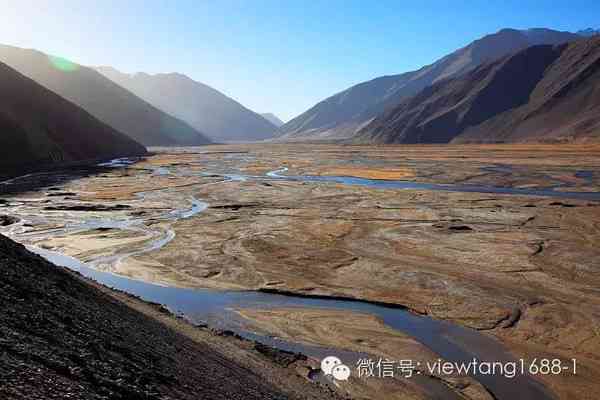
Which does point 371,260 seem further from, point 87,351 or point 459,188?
point 459,188

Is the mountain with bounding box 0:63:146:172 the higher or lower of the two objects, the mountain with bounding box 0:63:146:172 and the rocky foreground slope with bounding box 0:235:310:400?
the higher

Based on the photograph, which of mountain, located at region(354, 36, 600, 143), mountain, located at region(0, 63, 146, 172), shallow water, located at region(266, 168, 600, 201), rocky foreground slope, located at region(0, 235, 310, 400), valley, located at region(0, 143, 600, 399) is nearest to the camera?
rocky foreground slope, located at region(0, 235, 310, 400)

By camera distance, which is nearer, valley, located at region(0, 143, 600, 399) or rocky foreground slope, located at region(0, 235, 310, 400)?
rocky foreground slope, located at region(0, 235, 310, 400)

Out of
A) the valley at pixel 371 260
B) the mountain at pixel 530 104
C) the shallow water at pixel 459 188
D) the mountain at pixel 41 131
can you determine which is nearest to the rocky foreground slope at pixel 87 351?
the valley at pixel 371 260

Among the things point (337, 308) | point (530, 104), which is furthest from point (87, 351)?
point (530, 104)

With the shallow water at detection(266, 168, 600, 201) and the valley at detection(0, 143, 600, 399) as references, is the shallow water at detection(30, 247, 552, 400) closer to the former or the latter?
the valley at detection(0, 143, 600, 399)

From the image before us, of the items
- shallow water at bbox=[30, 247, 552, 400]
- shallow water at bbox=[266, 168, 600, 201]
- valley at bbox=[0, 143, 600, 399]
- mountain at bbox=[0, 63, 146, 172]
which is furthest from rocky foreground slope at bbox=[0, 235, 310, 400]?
mountain at bbox=[0, 63, 146, 172]

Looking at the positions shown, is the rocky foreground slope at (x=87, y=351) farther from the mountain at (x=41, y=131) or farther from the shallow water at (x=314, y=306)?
the mountain at (x=41, y=131)
